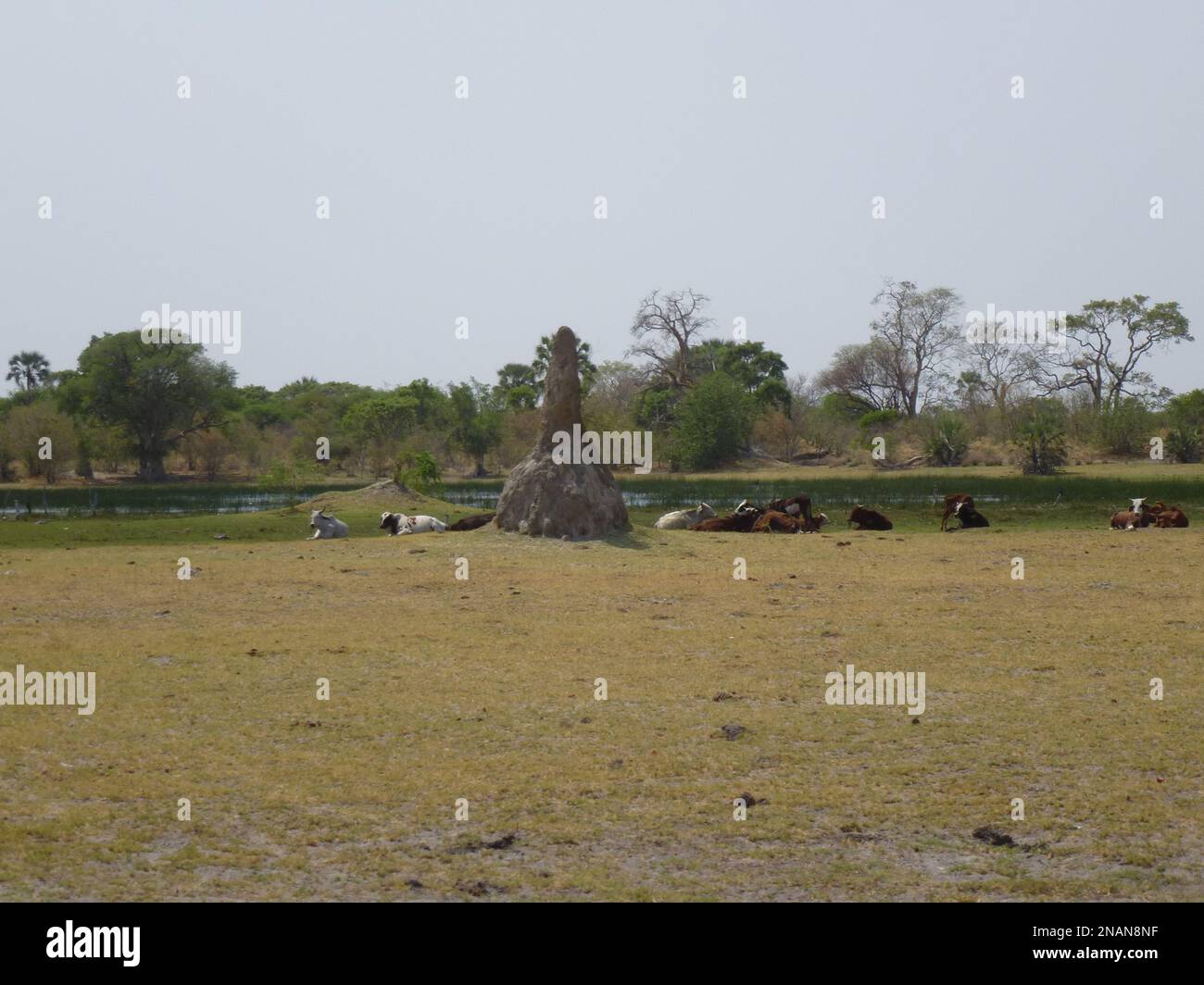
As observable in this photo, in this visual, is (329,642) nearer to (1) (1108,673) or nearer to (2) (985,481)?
(1) (1108,673)

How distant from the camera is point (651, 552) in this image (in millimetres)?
20562

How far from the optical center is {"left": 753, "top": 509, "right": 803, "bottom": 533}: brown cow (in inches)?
979

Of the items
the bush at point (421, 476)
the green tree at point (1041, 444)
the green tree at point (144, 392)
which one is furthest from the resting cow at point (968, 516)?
the green tree at point (144, 392)

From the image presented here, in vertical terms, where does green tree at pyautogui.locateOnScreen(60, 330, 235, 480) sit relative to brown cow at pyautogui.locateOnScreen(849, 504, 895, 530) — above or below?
above

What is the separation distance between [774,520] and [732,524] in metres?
1.03

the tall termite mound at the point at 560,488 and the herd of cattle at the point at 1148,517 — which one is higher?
the tall termite mound at the point at 560,488

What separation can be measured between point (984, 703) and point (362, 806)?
4.73 m

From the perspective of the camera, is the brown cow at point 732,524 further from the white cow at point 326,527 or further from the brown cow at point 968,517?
the white cow at point 326,527

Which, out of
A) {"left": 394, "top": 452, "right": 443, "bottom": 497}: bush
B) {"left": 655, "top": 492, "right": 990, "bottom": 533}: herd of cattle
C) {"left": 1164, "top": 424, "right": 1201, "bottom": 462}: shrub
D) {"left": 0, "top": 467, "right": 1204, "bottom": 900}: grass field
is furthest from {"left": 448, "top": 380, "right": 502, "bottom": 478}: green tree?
{"left": 0, "top": 467, "right": 1204, "bottom": 900}: grass field

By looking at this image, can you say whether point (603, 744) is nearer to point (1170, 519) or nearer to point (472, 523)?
A: point (472, 523)

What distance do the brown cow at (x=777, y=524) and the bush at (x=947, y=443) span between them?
113ft

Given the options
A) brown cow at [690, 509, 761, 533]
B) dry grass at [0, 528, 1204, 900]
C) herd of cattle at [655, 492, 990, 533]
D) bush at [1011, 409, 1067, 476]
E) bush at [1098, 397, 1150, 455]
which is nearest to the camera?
dry grass at [0, 528, 1204, 900]

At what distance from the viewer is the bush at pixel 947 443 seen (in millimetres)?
57797

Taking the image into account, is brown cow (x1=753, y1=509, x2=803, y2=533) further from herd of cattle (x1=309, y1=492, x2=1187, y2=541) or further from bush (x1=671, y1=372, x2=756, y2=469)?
bush (x1=671, y1=372, x2=756, y2=469)
